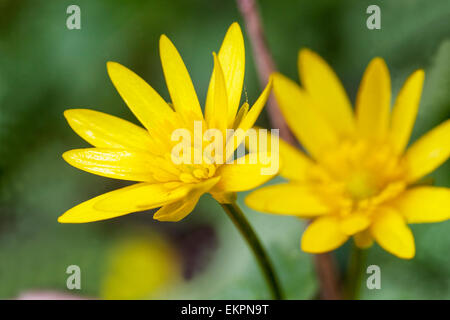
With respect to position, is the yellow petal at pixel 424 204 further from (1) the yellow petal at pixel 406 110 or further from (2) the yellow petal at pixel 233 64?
(2) the yellow petal at pixel 233 64

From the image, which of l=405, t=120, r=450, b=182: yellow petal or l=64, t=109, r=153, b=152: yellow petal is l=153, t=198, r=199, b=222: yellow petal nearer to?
l=64, t=109, r=153, b=152: yellow petal

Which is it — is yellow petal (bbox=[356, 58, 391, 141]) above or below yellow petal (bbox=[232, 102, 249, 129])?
above

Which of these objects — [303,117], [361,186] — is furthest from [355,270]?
[303,117]

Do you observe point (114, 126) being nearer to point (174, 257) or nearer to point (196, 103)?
point (196, 103)

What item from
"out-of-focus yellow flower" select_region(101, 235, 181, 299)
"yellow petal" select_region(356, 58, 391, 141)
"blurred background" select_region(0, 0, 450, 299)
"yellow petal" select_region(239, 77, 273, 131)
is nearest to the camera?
"yellow petal" select_region(239, 77, 273, 131)

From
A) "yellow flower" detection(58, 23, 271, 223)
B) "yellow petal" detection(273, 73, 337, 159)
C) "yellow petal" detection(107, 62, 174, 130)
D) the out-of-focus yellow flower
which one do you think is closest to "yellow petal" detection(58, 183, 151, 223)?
"yellow flower" detection(58, 23, 271, 223)

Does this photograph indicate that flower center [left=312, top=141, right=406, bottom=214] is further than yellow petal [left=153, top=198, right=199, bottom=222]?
Yes
